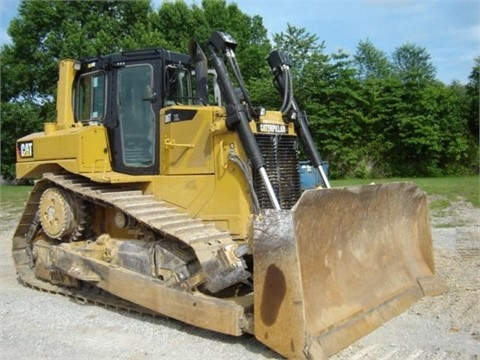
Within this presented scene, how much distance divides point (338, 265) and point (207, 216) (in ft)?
4.53

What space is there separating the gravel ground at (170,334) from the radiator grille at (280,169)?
4.75ft

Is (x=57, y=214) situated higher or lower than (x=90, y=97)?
lower

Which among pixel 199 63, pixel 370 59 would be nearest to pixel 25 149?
pixel 199 63

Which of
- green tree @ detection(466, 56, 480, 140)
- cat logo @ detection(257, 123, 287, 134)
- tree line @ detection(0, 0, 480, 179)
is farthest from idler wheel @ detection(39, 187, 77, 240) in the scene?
green tree @ detection(466, 56, 480, 140)

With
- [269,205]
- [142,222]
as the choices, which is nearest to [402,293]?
[269,205]

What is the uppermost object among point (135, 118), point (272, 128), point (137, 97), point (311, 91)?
point (311, 91)

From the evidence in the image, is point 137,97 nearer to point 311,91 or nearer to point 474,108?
point 311,91

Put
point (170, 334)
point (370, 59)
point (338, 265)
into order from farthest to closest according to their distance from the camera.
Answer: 1. point (370, 59)
2. point (338, 265)
3. point (170, 334)

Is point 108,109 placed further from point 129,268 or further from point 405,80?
point 405,80

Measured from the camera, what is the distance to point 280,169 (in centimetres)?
578

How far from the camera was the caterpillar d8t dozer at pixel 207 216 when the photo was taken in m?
4.45

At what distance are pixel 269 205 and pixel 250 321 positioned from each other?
1307 millimetres

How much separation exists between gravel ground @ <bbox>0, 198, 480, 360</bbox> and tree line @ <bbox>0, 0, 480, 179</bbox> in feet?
73.4

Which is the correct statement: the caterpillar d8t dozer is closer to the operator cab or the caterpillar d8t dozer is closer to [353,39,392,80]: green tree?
the operator cab
